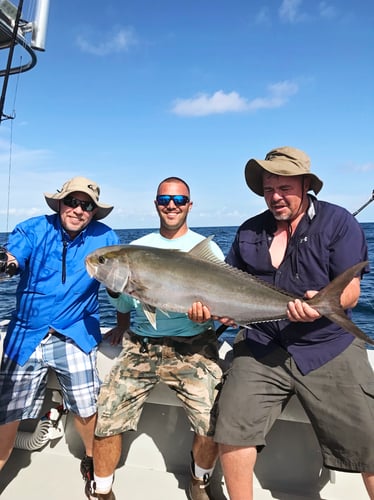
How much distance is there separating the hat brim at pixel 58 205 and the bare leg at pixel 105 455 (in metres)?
2.10

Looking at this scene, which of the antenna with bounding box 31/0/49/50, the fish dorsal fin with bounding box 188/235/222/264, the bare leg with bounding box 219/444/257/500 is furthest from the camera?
the antenna with bounding box 31/0/49/50

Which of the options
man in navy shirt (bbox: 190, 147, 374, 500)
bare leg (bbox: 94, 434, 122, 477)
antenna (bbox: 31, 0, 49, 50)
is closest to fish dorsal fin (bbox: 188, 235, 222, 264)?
man in navy shirt (bbox: 190, 147, 374, 500)

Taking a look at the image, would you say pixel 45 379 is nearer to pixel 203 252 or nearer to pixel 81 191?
pixel 81 191

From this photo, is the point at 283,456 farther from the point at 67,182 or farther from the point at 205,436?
the point at 67,182

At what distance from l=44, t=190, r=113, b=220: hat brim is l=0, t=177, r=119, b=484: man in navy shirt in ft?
0.05

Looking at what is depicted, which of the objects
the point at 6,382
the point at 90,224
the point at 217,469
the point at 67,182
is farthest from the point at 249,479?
the point at 67,182

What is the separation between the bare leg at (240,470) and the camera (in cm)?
264

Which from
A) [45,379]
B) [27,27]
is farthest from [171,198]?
[27,27]

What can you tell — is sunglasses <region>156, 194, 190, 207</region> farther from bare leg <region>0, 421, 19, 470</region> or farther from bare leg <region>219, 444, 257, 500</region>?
bare leg <region>0, 421, 19, 470</region>

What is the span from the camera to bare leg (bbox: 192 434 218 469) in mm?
3054

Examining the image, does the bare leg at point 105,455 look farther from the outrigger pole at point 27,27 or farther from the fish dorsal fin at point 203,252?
the outrigger pole at point 27,27

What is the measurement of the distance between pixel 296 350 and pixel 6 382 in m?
2.50

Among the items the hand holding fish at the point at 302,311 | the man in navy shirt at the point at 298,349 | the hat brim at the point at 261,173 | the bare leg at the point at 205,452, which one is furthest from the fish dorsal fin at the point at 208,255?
the bare leg at the point at 205,452

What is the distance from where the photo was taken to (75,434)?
153 inches
